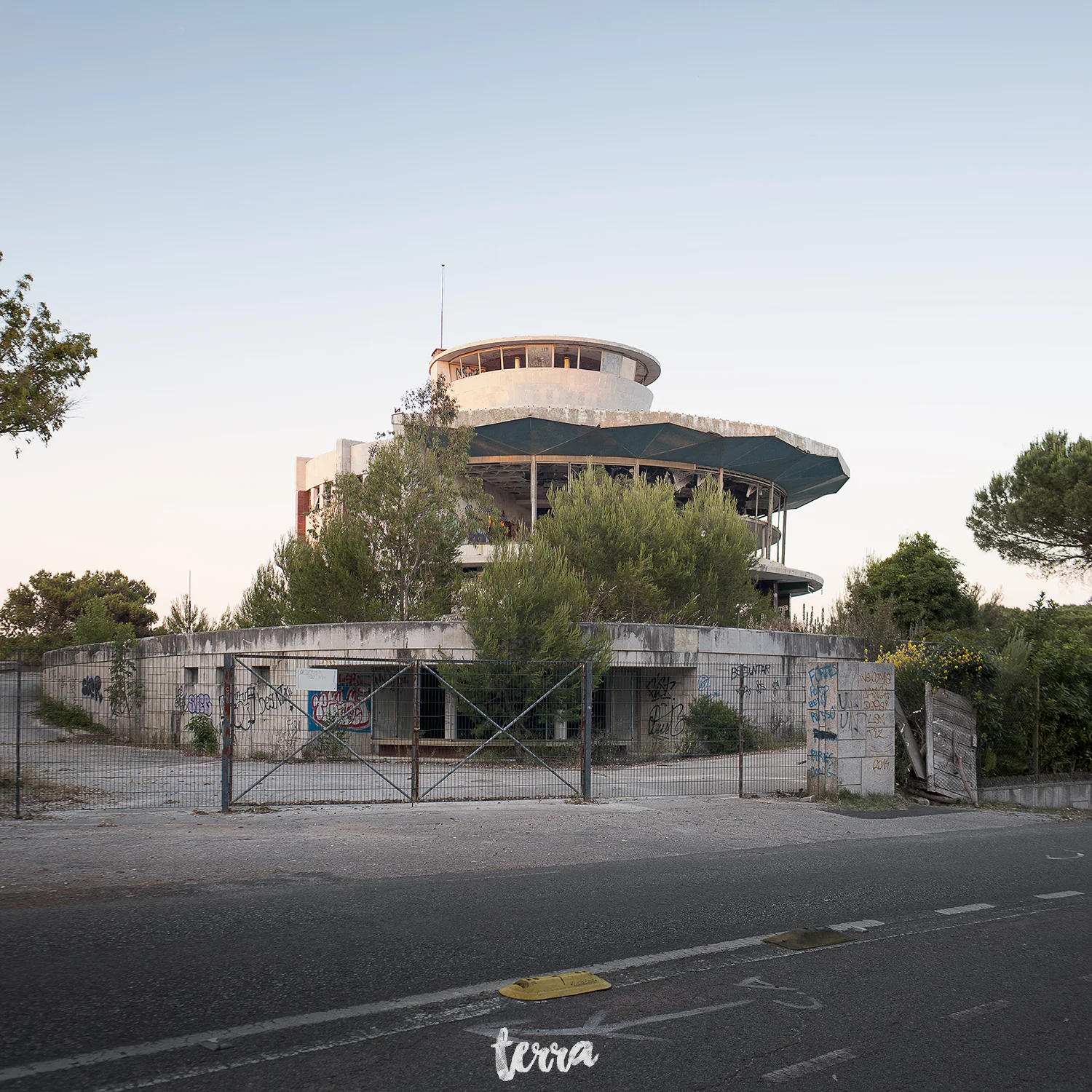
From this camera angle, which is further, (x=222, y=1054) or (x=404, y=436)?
(x=404, y=436)

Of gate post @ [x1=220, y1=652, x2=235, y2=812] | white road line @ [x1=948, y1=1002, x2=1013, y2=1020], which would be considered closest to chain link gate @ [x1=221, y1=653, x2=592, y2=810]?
gate post @ [x1=220, y1=652, x2=235, y2=812]

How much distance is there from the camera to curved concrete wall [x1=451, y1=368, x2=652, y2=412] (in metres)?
52.9

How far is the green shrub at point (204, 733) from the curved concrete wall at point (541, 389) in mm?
32625

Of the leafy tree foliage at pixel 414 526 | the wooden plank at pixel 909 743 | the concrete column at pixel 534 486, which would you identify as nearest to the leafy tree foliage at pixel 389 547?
the leafy tree foliage at pixel 414 526

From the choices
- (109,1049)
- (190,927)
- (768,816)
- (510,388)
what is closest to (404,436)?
(510,388)

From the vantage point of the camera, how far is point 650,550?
34.1m

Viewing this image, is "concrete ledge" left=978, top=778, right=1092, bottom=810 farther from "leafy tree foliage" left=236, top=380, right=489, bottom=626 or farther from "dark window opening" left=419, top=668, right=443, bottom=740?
"leafy tree foliage" left=236, top=380, right=489, bottom=626

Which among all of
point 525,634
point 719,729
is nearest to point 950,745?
point 719,729

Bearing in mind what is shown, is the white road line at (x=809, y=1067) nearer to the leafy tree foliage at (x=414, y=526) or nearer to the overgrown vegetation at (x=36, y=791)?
the overgrown vegetation at (x=36, y=791)

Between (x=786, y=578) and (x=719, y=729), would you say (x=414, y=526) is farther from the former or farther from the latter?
(x=786, y=578)

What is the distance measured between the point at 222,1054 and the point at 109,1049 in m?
0.48

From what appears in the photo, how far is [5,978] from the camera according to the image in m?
5.29

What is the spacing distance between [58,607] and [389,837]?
7218 centimetres

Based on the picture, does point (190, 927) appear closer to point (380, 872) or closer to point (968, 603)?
point (380, 872)
